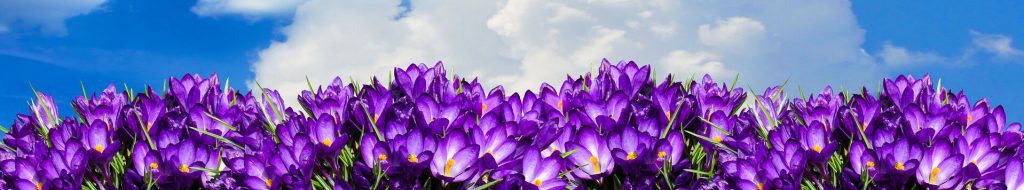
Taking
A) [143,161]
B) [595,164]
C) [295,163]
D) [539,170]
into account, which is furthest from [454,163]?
[143,161]

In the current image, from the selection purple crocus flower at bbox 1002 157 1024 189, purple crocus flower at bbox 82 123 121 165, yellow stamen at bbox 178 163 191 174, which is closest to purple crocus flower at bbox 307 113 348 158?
yellow stamen at bbox 178 163 191 174

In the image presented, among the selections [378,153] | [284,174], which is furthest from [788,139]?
[284,174]

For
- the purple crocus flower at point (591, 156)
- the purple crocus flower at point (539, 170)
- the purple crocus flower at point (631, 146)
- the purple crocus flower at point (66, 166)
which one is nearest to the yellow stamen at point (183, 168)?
the purple crocus flower at point (66, 166)

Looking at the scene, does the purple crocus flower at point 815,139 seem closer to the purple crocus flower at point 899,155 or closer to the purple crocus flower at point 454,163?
the purple crocus flower at point 899,155

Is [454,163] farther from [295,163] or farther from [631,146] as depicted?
[631,146]

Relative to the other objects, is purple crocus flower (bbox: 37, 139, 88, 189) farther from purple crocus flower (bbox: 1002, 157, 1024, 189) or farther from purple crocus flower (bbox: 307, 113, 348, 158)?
purple crocus flower (bbox: 1002, 157, 1024, 189)

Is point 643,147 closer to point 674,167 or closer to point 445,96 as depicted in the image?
point 674,167
